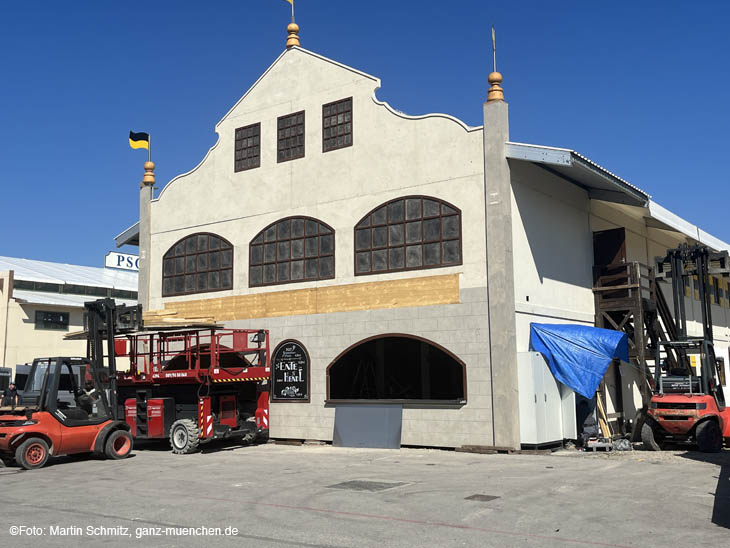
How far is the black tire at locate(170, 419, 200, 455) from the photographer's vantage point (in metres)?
19.0

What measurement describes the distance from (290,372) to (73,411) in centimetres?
669

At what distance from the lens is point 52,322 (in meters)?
40.7

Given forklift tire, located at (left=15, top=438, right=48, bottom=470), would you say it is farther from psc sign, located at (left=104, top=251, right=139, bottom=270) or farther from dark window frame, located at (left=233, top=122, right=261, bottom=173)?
psc sign, located at (left=104, top=251, right=139, bottom=270)

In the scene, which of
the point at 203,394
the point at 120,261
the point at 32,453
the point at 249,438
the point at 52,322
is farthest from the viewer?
the point at 120,261

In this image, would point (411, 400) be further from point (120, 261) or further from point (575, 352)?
point (120, 261)

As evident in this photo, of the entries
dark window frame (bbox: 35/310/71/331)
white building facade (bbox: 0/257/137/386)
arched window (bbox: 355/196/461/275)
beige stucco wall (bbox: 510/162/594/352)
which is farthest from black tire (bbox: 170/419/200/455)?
dark window frame (bbox: 35/310/71/331)

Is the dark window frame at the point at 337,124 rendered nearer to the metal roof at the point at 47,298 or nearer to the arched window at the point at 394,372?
the arched window at the point at 394,372

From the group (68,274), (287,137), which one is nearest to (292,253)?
(287,137)

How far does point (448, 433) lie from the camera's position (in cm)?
1884

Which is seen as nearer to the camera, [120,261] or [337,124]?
[337,124]

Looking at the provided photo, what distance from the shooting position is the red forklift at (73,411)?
15.9 m

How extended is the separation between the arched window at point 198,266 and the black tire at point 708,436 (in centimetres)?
1423

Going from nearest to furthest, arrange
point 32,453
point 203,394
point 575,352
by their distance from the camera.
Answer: point 32,453, point 575,352, point 203,394

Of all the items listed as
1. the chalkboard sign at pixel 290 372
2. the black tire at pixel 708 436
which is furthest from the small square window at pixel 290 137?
Result: the black tire at pixel 708 436
